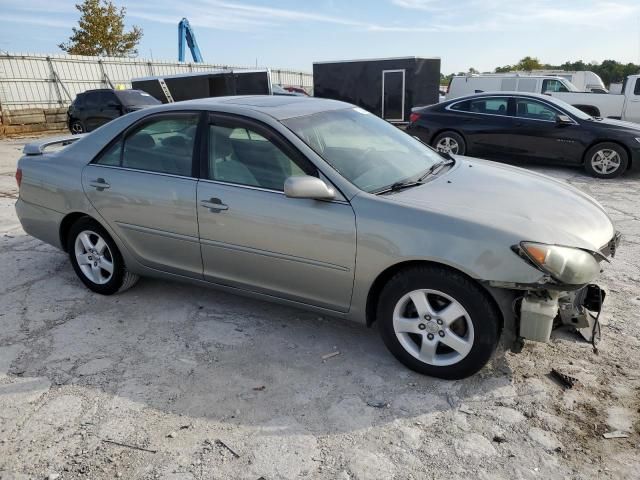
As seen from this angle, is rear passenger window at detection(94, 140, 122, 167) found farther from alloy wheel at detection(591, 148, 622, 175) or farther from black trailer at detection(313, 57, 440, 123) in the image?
black trailer at detection(313, 57, 440, 123)

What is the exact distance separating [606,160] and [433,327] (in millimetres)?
7461

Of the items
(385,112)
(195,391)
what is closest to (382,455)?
(195,391)

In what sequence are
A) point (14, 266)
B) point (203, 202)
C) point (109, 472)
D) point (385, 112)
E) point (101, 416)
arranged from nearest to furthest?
1. point (109, 472)
2. point (101, 416)
3. point (203, 202)
4. point (14, 266)
5. point (385, 112)

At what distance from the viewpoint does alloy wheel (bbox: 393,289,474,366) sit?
2812 millimetres

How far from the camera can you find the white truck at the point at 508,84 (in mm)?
16219

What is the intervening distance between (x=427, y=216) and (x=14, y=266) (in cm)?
414

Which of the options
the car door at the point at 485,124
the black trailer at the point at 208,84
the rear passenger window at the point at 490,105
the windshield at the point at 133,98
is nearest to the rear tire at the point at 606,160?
the car door at the point at 485,124

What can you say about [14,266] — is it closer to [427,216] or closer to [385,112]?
[427,216]

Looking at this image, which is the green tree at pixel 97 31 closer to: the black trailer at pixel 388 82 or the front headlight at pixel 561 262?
the black trailer at pixel 388 82

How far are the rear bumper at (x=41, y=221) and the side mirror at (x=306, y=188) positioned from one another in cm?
233

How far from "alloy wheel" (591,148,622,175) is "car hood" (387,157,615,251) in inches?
234

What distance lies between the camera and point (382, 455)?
2414mm

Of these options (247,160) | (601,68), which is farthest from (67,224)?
(601,68)

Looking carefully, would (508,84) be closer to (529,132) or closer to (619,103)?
(619,103)
